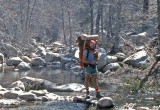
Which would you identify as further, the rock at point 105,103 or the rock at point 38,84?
the rock at point 38,84

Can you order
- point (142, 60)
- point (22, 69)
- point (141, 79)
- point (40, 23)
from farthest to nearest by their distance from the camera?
1. point (40, 23)
2. point (22, 69)
3. point (142, 60)
4. point (141, 79)

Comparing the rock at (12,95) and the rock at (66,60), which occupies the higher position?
the rock at (12,95)

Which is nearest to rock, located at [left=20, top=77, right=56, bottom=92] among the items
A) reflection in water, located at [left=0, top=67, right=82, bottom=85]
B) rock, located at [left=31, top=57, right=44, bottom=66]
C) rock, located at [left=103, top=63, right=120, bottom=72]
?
reflection in water, located at [left=0, top=67, right=82, bottom=85]

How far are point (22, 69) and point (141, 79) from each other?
10347 millimetres

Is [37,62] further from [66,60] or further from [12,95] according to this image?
[12,95]

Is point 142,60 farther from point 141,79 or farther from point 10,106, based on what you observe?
point 10,106

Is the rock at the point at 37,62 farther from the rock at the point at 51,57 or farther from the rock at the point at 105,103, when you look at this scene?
the rock at the point at 105,103

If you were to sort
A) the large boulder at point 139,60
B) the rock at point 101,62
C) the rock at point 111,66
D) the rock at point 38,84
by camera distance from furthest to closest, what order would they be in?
1. the rock at point 101,62
2. the rock at point 111,66
3. the large boulder at point 139,60
4. the rock at point 38,84

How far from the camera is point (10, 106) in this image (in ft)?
26.8

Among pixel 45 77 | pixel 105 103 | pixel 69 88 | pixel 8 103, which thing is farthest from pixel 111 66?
pixel 8 103

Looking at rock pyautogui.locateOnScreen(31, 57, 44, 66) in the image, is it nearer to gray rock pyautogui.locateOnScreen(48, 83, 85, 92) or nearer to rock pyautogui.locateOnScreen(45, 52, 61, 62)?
rock pyautogui.locateOnScreen(45, 52, 61, 62)

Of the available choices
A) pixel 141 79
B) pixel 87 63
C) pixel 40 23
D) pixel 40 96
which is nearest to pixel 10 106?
A: pixel 40 96

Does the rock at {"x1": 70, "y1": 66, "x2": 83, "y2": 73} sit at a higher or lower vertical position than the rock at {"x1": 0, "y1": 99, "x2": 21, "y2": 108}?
lower

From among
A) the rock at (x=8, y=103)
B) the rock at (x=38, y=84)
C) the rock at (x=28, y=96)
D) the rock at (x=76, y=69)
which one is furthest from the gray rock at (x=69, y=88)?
the rock at (x=76, y=69)
